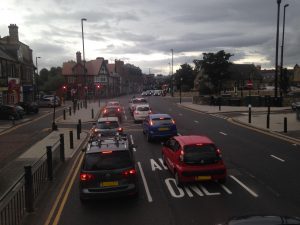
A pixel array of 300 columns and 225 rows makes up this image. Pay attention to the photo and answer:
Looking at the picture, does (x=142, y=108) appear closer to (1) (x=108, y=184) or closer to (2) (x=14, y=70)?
(1) (x=108, y=184)

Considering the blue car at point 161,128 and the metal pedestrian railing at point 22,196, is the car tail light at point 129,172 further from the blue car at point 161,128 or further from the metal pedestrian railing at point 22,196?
the blue car at point 161,128

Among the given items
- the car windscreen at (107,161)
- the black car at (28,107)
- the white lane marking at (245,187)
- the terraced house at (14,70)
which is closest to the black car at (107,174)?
the car windscreen at (107,161)

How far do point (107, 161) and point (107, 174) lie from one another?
41 cm

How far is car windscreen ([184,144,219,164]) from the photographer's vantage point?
1334 cm

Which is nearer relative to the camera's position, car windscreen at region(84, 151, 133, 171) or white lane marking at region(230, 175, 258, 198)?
car windscreen at region(84, 151, 133, 171)

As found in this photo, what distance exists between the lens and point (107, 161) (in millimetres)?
11789

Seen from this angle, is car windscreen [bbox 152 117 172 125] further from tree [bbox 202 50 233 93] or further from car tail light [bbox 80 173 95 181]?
tree [bbox 202 50 233 93]

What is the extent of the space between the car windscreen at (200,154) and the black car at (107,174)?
7.44 feet

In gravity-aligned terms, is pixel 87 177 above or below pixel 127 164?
below

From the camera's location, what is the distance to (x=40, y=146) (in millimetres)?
23641

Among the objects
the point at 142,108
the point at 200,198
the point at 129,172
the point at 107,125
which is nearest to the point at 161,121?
the point at 107,125

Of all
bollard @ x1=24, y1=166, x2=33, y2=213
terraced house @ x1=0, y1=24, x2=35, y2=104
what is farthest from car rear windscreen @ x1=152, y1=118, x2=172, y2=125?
terraced house @ x1=0, y1=24, x2=35, y2=104

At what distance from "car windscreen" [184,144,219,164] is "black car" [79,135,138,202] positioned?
2.27 meters

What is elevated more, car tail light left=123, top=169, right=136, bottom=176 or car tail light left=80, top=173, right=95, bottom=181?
car tail light left=123, top=169, right=136, bottom=176
